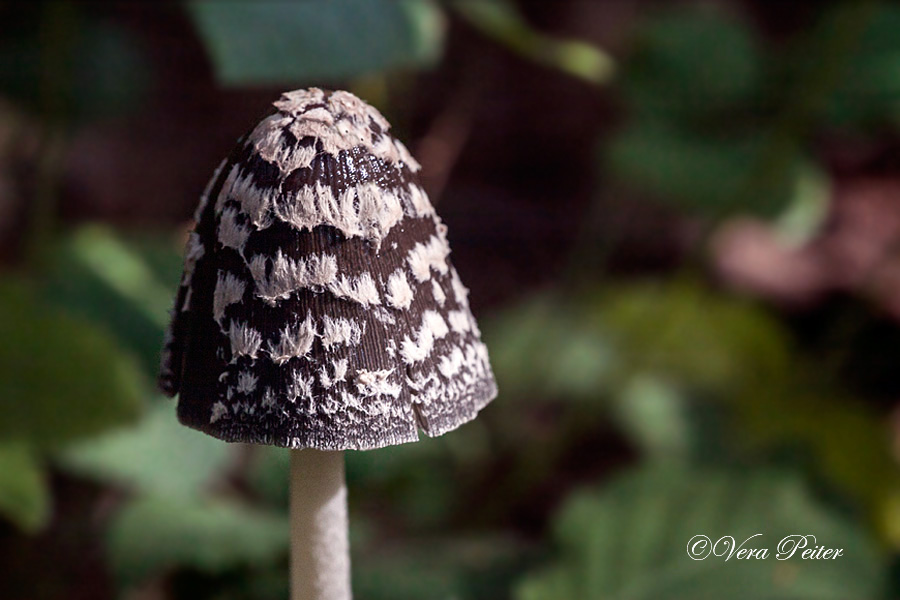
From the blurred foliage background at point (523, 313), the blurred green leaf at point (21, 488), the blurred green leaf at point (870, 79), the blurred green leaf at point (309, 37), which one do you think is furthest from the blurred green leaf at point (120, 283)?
the blurred green leaf at point (870, 79)

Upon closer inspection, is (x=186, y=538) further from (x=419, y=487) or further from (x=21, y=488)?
(x=419, y=487)

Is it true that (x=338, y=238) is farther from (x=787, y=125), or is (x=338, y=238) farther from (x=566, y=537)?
(x=787, y=125)

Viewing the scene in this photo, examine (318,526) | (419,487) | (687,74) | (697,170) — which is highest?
(687,74)

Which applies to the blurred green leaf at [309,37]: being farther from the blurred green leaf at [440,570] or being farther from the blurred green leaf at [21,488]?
the blurred green leaf at [440,570]

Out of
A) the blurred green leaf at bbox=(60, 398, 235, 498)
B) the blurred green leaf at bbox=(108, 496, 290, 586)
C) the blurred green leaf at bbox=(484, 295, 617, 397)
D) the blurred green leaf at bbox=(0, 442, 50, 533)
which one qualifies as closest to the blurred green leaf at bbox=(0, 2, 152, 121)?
the blurred green leaf at bbox=(60, 398, 235, 498)

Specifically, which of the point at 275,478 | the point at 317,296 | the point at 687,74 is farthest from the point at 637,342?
the point at 317,296

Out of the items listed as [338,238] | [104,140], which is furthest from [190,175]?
[338,238]

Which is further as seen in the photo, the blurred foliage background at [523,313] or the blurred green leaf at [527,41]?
the blurred green leaf at [527,41]
